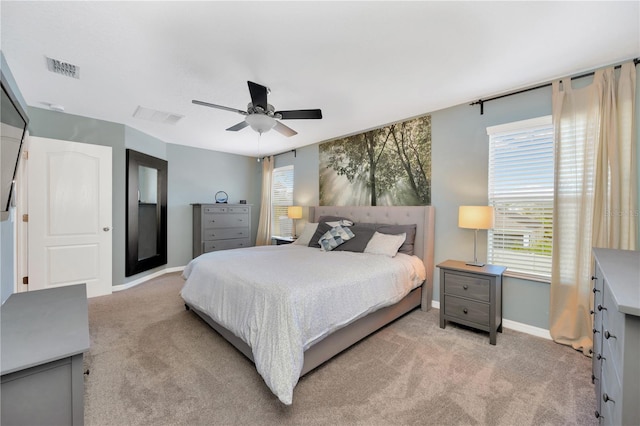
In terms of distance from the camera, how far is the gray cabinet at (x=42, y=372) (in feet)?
3.32

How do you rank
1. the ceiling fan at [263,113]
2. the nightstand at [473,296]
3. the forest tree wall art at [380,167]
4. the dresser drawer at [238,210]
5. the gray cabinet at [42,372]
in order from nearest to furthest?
1. the gray cabinet at [42,372]
2. the ceiling fan at [263,113]
3. the nightstand at [473,296]
4. the forest tree wall art at [380,167]
5. the dresser drawer at [238,210]

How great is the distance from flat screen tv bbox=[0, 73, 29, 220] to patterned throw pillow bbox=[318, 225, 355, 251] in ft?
9.66

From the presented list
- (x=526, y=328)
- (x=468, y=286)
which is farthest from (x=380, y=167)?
(x=526, y=328)

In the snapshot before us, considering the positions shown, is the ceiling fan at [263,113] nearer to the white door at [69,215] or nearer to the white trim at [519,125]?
the white trim at [519,125]

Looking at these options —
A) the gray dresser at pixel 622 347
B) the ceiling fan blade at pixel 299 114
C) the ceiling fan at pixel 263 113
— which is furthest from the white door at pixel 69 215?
the gray dresser at pixel 622 347

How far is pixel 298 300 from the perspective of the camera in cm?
181

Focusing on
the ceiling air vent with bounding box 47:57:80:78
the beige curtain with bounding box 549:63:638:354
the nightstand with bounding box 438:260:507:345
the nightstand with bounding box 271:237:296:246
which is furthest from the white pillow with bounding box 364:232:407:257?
the ceiling air vent with bounding box 47:57:80:78

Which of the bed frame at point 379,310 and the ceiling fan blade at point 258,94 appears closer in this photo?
the bed frame at point 379,310

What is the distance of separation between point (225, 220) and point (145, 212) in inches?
55.4

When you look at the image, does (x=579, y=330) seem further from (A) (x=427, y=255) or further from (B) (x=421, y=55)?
(B) (x=421, y=55)

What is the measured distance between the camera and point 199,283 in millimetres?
2654

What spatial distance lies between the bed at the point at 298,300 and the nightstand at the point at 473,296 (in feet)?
1.32

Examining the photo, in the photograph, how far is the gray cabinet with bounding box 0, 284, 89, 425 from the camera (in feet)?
3.32

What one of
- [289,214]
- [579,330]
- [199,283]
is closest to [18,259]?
[199,283]
